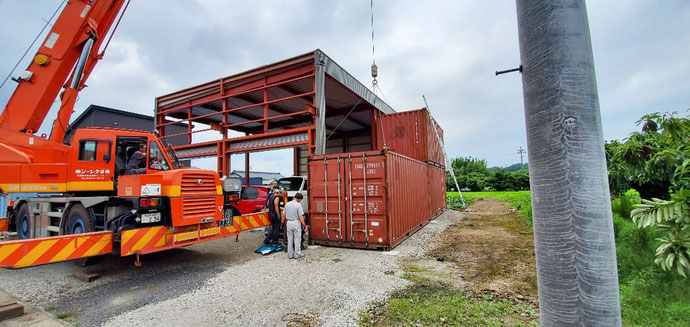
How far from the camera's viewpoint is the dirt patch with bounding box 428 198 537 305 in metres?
4.89

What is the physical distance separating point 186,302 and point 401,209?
223 inches

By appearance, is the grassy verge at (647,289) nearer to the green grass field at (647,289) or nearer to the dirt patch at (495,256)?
the green grass field at (647,289)

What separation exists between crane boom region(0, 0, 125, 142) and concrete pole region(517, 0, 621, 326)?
9482 millimetres

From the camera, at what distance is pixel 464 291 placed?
4.72 metres

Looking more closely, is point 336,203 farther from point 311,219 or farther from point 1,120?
point 1,120

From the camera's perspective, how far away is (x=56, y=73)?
281 inches

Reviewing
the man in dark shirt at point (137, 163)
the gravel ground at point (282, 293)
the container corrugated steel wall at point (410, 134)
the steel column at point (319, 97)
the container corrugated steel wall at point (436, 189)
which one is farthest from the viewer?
the container corrugated steel wall at point (436, 189)

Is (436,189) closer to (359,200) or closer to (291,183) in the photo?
(291,183)

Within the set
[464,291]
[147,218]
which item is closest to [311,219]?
[147,218]

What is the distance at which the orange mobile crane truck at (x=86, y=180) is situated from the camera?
5.50 meters

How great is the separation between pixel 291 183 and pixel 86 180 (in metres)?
6.87

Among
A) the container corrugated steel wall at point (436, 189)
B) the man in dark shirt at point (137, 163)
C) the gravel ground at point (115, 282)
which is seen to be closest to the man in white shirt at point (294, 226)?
the gravel ground at point (115, 282)

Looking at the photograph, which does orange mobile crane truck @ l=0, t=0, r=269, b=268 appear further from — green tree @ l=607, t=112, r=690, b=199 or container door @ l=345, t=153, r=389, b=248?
green tree @ l=607, t=112, r=690, b=199

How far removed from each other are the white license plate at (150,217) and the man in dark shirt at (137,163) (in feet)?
3.40
